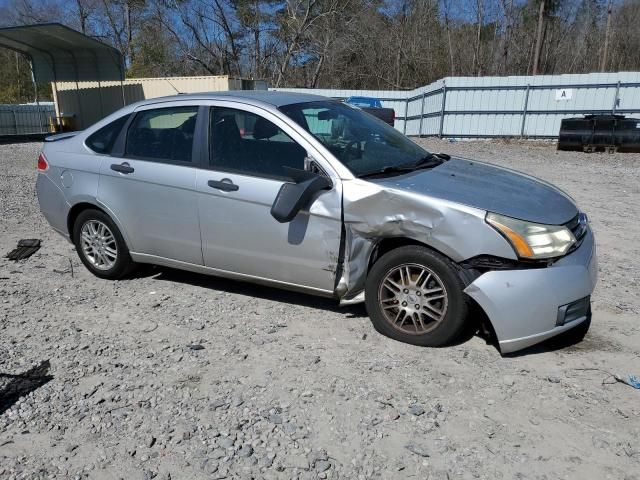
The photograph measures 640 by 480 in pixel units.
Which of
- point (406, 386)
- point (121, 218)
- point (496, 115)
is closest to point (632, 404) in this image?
point (406, 386)

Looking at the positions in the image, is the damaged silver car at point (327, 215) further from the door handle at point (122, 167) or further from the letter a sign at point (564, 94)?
the letter a sign at point (564, 94)

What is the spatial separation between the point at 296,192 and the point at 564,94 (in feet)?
70.7

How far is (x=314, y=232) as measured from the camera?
380 cm

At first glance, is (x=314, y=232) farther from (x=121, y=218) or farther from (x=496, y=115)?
(x=496, y=115)

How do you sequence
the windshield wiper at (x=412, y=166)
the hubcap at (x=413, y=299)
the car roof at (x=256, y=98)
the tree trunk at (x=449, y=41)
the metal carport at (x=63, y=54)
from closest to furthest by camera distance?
the hubcap at (x=413, y=299) < the windshield wiper at (x=412, y=166) < the car roof at (x=256, y=98) < the metal carport at (x=63, y=54) < the tree trunk at (x=449, y=41)

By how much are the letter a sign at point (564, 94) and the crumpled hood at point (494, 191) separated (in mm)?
20203

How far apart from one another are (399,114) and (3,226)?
2413 cm

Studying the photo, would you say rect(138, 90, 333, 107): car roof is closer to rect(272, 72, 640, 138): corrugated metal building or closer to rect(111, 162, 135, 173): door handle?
rect(111, 162, 135, 173): door handle

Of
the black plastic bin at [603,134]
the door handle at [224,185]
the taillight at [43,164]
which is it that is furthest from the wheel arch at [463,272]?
the black plastic bin at [603,134]

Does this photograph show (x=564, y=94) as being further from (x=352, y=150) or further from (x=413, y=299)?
(x=413, y=299)

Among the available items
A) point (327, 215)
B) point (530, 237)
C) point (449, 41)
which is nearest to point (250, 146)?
point (327, 215)

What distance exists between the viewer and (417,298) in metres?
3.59

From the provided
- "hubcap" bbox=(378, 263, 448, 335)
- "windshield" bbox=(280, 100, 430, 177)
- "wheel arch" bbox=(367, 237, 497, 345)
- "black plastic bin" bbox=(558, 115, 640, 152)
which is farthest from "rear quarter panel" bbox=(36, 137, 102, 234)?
"black plastic bin" bbox=(558, 115, 640, 152)

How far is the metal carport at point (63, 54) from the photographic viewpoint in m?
21.7
